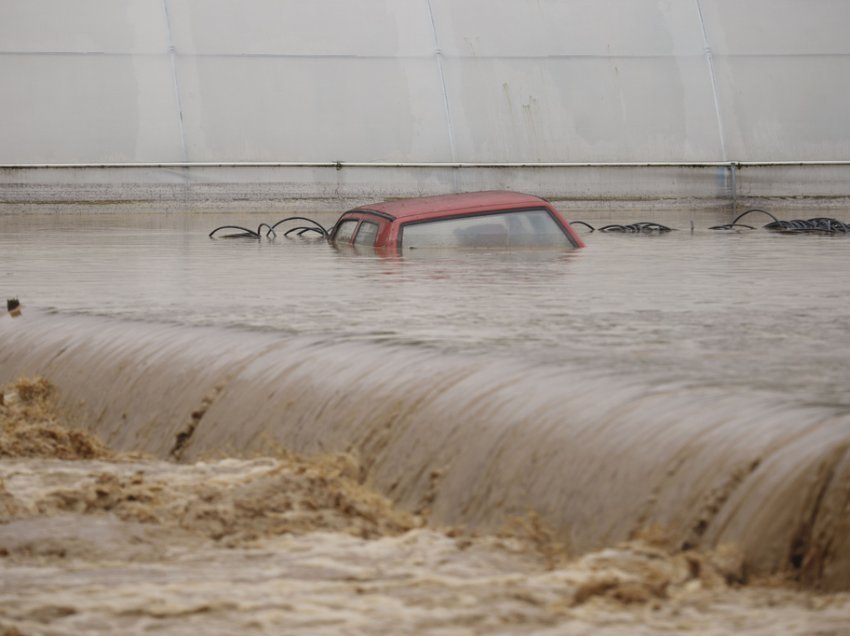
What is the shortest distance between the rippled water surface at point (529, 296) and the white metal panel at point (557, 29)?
6.02 m

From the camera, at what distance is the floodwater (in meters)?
2.96

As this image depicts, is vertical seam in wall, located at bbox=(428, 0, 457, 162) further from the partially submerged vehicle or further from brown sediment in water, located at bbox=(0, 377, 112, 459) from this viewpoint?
brown sediment in water, located at bbox=(0, 377, 112, 459)

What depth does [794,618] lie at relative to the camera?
271 cm

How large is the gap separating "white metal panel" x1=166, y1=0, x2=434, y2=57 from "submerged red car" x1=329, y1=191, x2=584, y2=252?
23.1ft

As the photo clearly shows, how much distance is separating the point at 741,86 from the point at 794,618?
16762 millimetres

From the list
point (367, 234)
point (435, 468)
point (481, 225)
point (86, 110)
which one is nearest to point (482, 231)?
point (481, 225)

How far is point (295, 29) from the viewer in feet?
58.5

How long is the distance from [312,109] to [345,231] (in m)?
5.53

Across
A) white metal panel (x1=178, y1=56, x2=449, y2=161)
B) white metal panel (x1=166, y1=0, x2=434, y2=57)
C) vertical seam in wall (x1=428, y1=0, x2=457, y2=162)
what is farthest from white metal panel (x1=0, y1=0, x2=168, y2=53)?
vertical seam in wall (x1=428, y1=0, x2=457, y2=162)

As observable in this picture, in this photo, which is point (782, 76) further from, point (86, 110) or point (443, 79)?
point (86, 110)

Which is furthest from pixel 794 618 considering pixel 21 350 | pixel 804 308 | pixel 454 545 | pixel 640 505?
pixel 21 350

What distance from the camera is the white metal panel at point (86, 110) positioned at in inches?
667

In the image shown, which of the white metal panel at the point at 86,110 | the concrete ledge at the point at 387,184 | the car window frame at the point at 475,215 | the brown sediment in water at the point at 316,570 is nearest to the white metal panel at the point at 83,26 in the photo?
the white metal panel at the point at 86,110

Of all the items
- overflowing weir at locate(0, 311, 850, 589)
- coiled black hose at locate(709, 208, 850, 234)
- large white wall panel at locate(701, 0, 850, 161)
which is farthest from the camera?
large white wall panel at locate(701, 0, 850, 161)
